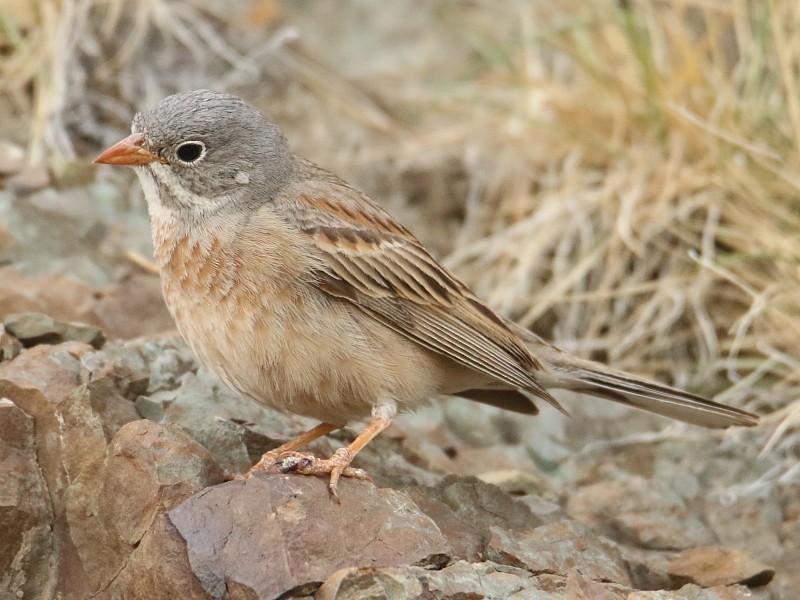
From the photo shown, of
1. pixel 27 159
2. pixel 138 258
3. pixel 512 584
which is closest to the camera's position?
pixel 512 584

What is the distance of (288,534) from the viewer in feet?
13.6

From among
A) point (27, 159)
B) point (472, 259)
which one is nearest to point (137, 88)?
point (27, 159)

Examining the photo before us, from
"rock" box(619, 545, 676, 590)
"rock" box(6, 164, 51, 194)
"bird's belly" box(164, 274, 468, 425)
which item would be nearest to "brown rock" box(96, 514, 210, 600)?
"bird's belly" box(164, 274, 468, 425)

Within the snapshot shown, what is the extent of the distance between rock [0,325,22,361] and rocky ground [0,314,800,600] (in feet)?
0.04

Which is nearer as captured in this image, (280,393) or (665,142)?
(280,393)

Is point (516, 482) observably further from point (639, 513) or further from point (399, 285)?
point (399, 285)

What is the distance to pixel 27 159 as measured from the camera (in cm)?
794

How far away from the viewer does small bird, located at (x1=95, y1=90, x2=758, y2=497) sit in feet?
16.4

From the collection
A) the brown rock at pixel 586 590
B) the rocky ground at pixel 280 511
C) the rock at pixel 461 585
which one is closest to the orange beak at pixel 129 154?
the rocky ground at pixel 280 511

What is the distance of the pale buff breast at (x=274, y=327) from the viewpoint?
16.3 ft

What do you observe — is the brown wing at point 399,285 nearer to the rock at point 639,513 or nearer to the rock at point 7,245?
the rock at point 639,513

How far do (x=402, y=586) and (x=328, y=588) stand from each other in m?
0.25

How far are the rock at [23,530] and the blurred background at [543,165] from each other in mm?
1737

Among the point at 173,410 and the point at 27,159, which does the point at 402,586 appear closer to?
the point at 173,410
